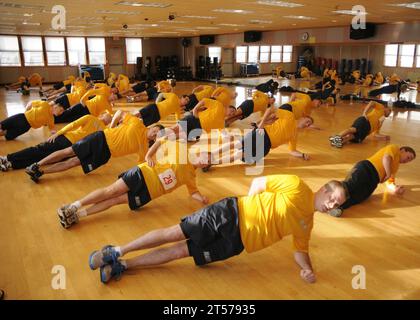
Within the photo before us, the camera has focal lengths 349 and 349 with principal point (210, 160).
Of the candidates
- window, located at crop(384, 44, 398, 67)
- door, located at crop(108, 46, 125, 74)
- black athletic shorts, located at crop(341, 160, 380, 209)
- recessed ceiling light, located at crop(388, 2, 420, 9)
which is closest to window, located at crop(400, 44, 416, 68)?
window, located at crop(384, 44, 398, 67)

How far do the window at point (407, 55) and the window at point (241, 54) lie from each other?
8.22 metres

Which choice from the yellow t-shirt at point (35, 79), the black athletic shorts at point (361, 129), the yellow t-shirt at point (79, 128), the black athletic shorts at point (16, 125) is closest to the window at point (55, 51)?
the yellow t-shirt at point (35, 79)

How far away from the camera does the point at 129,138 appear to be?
3961mm

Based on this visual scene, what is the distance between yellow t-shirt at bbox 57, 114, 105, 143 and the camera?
457 cm

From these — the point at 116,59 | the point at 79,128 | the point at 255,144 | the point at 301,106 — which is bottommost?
the point at 255,144

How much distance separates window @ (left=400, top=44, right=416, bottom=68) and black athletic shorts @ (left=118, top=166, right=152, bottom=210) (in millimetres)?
10758

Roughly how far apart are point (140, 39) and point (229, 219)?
19.1m

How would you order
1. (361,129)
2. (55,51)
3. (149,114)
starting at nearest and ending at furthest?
(361,129)
(149,114)
(55,51)

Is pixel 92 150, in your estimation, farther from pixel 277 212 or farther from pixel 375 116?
pixel 375 116

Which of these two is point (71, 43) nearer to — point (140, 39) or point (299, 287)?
point (140, 39)

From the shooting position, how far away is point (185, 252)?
234cm

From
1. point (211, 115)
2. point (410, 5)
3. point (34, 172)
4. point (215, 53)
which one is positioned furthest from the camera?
point (215, 53)

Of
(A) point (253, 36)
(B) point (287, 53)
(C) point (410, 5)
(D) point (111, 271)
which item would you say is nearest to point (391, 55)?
(B) point (287, 53)

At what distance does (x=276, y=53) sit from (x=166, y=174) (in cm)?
1399
